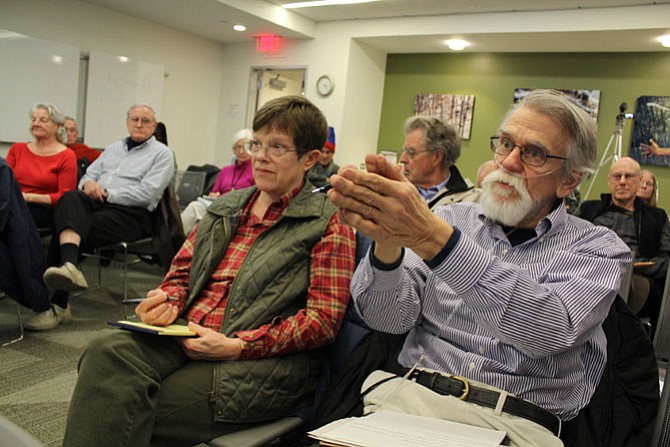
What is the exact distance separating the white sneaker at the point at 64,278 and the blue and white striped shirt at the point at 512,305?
81.2 inches

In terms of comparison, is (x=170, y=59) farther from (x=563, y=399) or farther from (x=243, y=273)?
Answer: (x=563, y=399)

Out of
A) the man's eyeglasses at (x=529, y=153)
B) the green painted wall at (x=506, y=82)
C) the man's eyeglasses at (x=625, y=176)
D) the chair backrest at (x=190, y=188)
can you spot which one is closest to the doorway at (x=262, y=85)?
the green painted wall at (x=506, y=82)

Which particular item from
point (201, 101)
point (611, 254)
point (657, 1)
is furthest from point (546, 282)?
point (201, 101)

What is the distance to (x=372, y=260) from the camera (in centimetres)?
121

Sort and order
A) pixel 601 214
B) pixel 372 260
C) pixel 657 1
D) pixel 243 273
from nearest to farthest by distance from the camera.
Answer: pixel 372 260, pixel 243 273, pixel 601 214, pixel 657 1

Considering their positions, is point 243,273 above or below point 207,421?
→ above

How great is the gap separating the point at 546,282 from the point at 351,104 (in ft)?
20.2

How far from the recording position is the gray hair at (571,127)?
4.21ft

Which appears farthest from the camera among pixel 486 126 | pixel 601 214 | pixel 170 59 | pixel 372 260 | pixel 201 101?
→ pixel 201 101

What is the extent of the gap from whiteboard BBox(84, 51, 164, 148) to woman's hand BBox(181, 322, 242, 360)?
6.04 m

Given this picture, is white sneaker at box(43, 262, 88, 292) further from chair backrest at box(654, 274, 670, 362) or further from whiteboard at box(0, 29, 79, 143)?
whiteboard at box(0, 29, 79, 143)

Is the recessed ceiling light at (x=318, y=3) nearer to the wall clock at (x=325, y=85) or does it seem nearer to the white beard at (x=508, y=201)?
the wall clock at (x=325, y=85)

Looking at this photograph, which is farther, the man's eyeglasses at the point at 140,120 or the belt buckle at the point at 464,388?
the man's eyeglasses at the point at 140,120

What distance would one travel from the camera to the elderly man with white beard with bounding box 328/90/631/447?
0.98 meters
